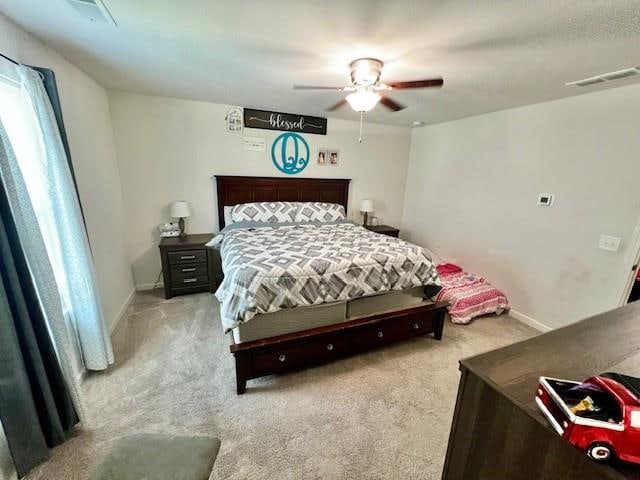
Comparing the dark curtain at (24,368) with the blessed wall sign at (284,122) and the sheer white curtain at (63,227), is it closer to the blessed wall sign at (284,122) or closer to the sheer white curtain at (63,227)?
the sheer white curtain at (63,227)

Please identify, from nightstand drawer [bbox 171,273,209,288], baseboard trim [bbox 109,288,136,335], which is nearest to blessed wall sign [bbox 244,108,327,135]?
nightstand drawer [bbox 171,273,209,288]

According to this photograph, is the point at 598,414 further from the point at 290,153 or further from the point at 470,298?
the point at 290,153

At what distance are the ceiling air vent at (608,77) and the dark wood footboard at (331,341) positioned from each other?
210cm

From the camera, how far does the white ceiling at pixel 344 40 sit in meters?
1.33

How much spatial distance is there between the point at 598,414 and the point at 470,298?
101 inches

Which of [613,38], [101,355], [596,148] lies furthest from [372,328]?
[596,148]

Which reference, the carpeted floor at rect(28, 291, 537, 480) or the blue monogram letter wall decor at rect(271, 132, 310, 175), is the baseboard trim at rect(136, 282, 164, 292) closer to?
the carpeted floor at rect(28, 291, 537, 480)

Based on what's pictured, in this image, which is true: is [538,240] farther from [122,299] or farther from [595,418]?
[122,299]

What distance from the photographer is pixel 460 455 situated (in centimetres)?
99

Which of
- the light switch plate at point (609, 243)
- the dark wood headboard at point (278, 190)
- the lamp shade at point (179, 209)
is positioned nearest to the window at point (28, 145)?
the lamp shade at point (179, 209)

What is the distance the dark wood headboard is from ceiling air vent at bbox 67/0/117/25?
207 cm

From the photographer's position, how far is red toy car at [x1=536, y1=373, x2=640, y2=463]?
595mm

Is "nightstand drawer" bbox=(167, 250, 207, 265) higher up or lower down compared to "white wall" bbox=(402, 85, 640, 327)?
lower down

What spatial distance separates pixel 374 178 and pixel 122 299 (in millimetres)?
3838
